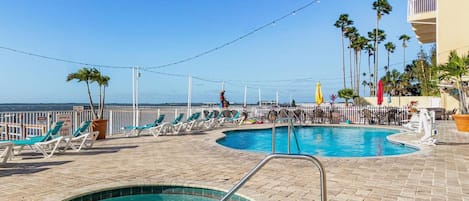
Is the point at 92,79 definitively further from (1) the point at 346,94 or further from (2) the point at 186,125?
(1) the point at 346,94

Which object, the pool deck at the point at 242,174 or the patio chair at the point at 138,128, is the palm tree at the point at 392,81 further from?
the patio chair at the point at 138,128

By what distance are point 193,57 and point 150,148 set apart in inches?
358

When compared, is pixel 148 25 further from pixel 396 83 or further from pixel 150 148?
pixel 396 83

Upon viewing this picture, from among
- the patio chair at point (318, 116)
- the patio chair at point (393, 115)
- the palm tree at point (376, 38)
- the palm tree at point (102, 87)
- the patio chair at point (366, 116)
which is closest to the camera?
the palm tree at point (102, 87)

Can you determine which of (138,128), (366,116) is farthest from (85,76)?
(366,116)

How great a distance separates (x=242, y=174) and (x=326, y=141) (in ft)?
22.5

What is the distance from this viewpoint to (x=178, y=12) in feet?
61.3

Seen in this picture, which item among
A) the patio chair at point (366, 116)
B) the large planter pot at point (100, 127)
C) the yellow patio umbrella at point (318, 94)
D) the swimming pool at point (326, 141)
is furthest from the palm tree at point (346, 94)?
the large planter pot at point (100, 127)

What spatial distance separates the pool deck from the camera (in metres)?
3.70

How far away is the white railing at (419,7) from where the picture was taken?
52.5ft

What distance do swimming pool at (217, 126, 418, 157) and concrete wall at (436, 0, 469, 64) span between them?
604 cm

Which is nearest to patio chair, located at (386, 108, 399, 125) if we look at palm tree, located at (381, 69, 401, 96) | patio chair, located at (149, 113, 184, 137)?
patio chair, located at (149, 113, 184, 137)

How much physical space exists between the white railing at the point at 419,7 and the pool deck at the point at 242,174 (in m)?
11.4

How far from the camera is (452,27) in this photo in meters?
15.0
